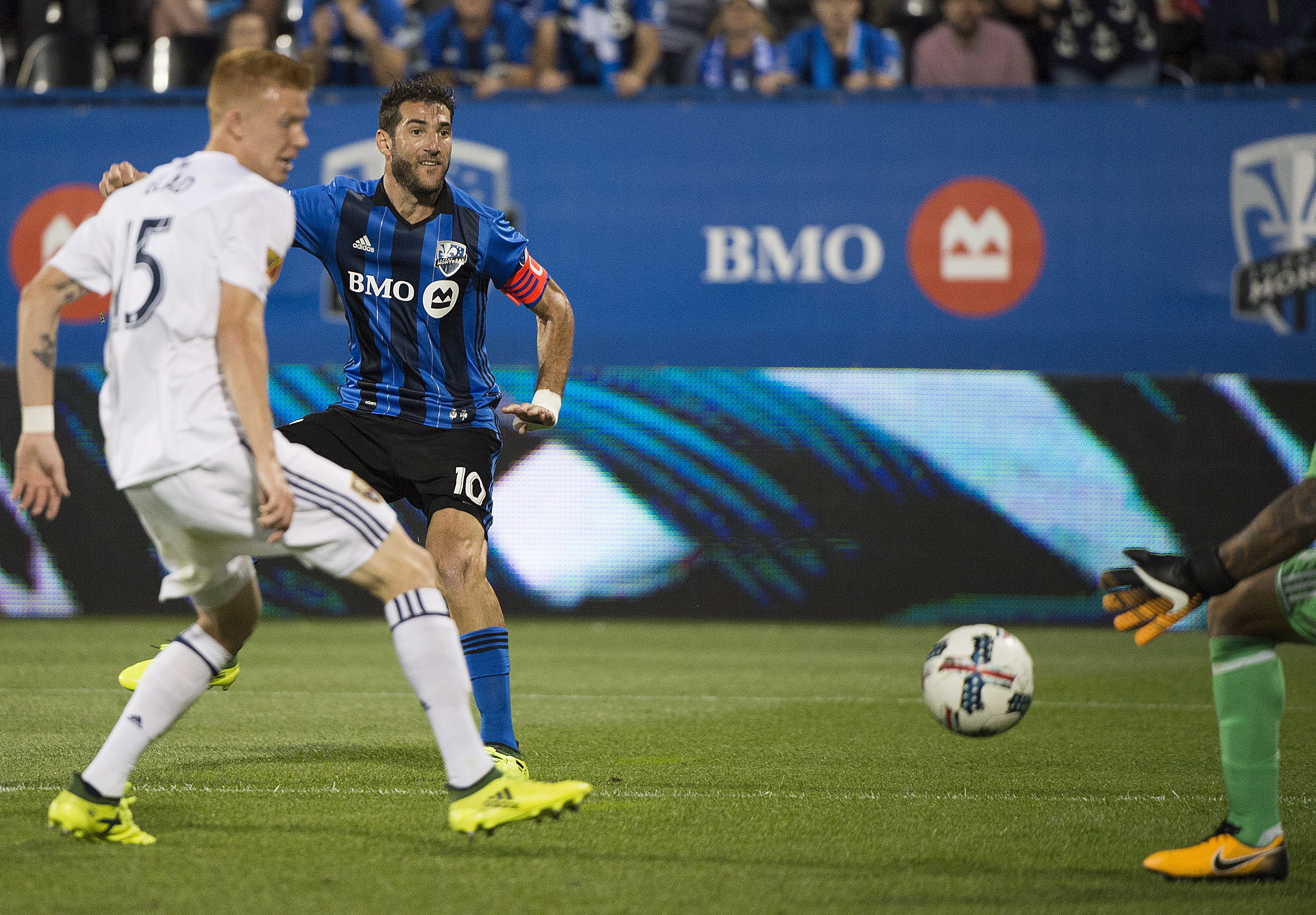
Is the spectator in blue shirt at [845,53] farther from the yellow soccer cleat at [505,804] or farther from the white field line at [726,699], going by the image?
the yellow soccer cleat at [505,804]

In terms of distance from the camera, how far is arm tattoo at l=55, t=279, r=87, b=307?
3.77 metres

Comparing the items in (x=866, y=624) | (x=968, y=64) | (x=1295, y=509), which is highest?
(x=968, y=64)

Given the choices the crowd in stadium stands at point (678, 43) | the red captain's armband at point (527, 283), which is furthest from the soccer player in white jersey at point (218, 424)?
the crowd in stadium stands at point (678, 43)

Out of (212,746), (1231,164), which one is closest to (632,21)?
(1231,164)

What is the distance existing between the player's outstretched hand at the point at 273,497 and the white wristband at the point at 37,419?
1.91 ft

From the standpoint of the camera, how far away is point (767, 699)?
715 centimetres

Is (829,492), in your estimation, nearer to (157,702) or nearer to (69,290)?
(157,702)

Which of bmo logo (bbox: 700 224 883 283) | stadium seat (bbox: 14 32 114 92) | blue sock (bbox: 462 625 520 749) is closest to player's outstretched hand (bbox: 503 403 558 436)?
blue sock (bbox: 462 625 520 749)

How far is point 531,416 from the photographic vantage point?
4.95 metres

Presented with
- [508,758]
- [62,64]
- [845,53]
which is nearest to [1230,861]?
[508,758]

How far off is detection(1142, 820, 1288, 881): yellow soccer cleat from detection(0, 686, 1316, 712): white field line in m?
3.15

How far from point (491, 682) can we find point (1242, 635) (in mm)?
2360

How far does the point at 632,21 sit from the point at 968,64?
8.51 ft

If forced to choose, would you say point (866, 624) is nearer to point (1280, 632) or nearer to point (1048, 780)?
point (1048, 780)
